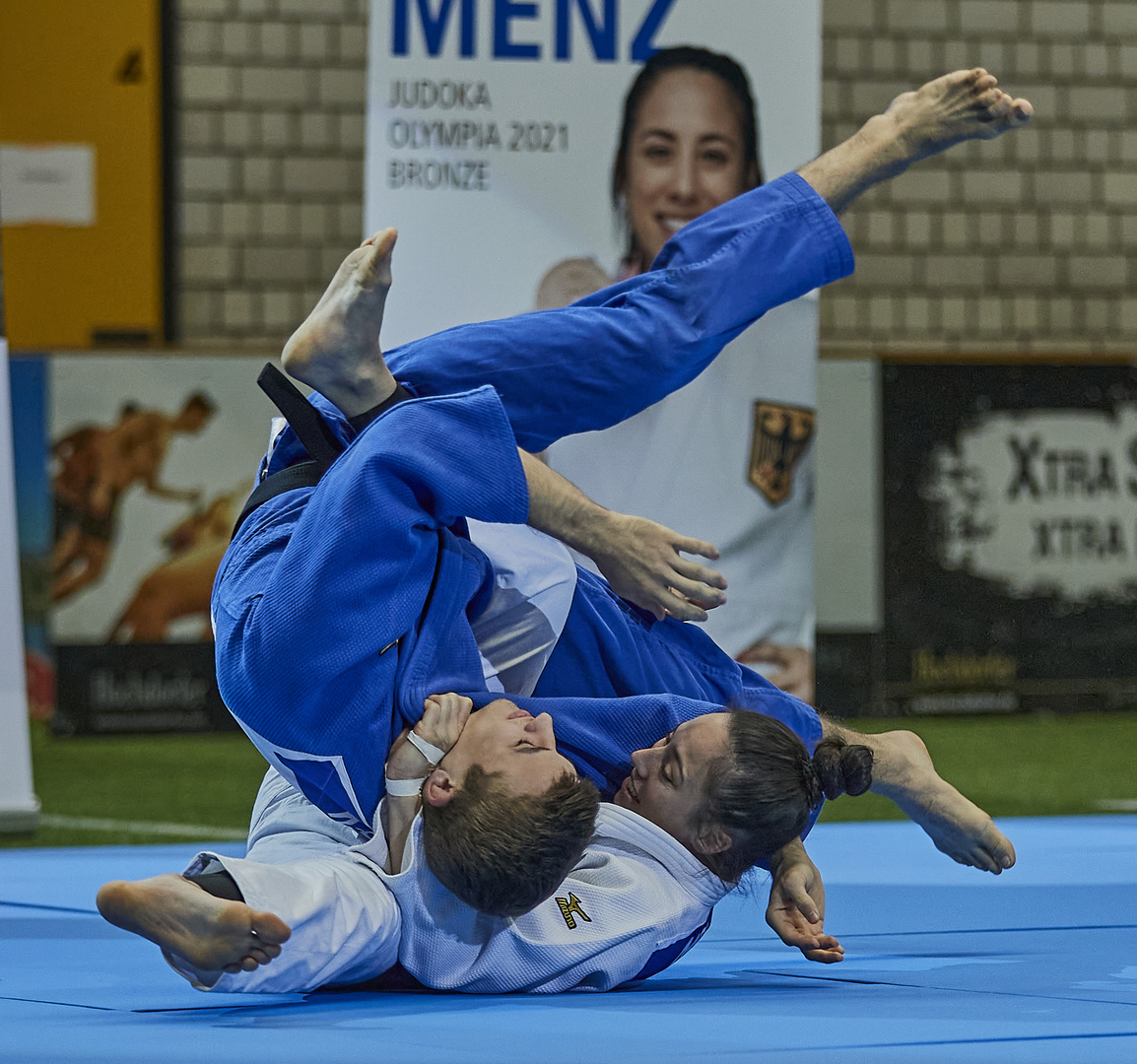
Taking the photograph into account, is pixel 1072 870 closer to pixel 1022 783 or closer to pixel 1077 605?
pixel 1022 783

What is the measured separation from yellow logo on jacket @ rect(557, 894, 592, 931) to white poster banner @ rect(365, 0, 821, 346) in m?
2.33

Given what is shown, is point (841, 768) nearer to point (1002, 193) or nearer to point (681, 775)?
point (681, 775)

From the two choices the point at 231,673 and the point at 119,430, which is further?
the point at 119,430

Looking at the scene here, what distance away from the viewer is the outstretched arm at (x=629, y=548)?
2666 mm

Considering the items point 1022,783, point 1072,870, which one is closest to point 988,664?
point 1022,783

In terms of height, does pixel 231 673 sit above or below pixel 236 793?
above

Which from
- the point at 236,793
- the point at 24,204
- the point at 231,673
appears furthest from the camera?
the point at 24,204

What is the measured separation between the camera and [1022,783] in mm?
5281

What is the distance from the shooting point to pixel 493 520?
2357 millimetres

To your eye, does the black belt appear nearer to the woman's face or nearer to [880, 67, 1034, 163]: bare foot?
[880, 67, 1034, 163]: bare foot

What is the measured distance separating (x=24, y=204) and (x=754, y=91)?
4.65 meters

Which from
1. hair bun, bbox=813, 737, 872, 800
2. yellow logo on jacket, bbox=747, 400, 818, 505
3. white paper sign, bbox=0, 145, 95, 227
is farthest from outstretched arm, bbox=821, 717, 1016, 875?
white paper sign, bbox=0, 145, 95, 227

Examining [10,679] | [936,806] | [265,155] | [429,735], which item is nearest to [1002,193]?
[265,155]

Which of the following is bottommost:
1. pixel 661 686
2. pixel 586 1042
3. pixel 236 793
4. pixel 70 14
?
pixel 236 793
